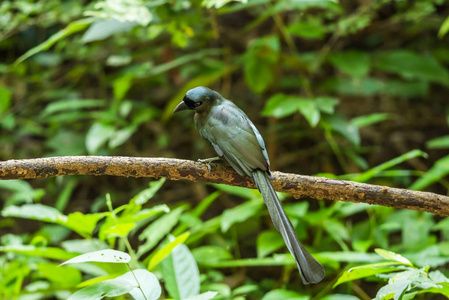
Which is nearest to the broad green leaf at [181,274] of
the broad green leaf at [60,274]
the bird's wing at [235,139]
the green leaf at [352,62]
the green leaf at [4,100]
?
the bird's wing at [235,139]

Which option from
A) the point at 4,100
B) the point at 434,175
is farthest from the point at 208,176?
the point at 4,100

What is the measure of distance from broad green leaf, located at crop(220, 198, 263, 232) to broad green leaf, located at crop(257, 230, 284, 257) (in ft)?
0.44

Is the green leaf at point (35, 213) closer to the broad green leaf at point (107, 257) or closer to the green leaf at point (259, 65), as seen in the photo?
the broad green leaf at point (107, 257)

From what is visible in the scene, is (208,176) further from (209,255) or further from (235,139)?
(209,255)

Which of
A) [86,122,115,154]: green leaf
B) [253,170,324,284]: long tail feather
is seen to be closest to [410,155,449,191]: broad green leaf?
[253,170,324,284]: long tail feather

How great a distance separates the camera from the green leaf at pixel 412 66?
10.1 ft

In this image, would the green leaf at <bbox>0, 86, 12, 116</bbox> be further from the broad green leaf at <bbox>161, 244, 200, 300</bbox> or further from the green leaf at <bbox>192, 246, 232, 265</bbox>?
the broad green leaf at <bbox>161, 244, 200, 300</bbox>

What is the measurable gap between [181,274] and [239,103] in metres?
2.05

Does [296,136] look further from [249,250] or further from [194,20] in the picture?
[194,20]

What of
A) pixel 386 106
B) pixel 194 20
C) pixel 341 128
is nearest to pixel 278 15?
pixel 194 20

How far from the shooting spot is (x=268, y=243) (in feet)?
7.30

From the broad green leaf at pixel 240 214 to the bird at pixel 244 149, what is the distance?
1.81 ft

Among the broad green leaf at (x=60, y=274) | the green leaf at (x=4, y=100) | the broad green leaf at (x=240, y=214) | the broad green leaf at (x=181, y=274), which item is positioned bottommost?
the broad green leaf at (x=240, y=214)

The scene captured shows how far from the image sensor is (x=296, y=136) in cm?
335
